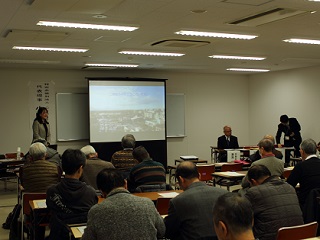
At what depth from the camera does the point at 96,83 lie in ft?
40.2

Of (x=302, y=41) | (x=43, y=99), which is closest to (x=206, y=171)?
(x=302, y=41)

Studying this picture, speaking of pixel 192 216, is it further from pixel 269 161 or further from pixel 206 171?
pixel 206 171

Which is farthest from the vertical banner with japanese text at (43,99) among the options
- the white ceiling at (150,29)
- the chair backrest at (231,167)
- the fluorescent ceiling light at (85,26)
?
the fluorescent ceiling light at (85,26)

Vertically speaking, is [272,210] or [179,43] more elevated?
[179,43]

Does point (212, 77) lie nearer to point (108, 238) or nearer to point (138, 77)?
point (138, 77)

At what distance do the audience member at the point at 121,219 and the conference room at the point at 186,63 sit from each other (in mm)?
2847

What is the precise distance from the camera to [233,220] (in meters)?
1.93

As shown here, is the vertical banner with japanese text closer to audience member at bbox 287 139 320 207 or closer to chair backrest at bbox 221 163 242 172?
chair backrest at bbox 221 163 242 172

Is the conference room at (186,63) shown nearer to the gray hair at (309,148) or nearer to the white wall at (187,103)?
the white wall at (187,103)

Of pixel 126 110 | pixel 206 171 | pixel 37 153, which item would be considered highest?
pixel 126 110

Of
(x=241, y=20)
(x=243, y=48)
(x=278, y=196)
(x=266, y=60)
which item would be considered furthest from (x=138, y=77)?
(x=278, y=196)

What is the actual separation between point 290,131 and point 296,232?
9.80 metres

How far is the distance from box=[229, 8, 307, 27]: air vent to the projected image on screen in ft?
21.2

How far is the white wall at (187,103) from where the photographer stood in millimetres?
11953
